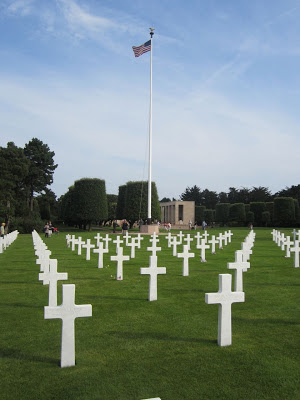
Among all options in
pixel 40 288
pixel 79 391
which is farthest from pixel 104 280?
pixel 79 391

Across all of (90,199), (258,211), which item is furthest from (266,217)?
(90,199)

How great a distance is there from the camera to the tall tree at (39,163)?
61972 mm

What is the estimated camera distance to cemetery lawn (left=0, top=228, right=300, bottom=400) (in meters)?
3.96

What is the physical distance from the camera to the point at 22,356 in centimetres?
484

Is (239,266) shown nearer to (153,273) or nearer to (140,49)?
(153,273)

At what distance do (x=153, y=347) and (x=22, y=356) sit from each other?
1668 mm

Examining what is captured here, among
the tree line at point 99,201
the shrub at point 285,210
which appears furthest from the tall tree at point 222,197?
the tree line at point 99,201

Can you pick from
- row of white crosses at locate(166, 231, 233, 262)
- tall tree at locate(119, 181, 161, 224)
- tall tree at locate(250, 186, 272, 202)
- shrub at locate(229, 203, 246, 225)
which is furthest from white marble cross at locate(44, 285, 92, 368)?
tall tree at locate(250, 186, 272, 202)

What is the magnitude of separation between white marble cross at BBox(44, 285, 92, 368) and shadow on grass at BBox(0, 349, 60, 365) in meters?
0.24

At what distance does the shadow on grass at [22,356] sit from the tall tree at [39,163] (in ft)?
193

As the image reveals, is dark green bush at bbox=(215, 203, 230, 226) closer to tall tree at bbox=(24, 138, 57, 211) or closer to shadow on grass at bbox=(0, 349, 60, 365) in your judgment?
tall tree at bbox=(24, 138, 57, 211)

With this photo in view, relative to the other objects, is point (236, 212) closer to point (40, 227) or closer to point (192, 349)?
point (40, 227)

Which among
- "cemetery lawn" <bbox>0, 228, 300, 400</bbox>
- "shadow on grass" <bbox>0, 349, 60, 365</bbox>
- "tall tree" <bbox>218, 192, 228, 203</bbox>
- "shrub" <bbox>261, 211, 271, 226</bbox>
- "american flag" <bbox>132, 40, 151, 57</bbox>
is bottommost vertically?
"shadow on grass" <bbox>0, 349, 60, 365</bbox>

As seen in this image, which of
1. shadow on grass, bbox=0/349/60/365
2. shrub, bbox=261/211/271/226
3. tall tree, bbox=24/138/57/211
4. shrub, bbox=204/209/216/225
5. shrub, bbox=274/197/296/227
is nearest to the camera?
shadow on grass, bbox=0/349/60/365
